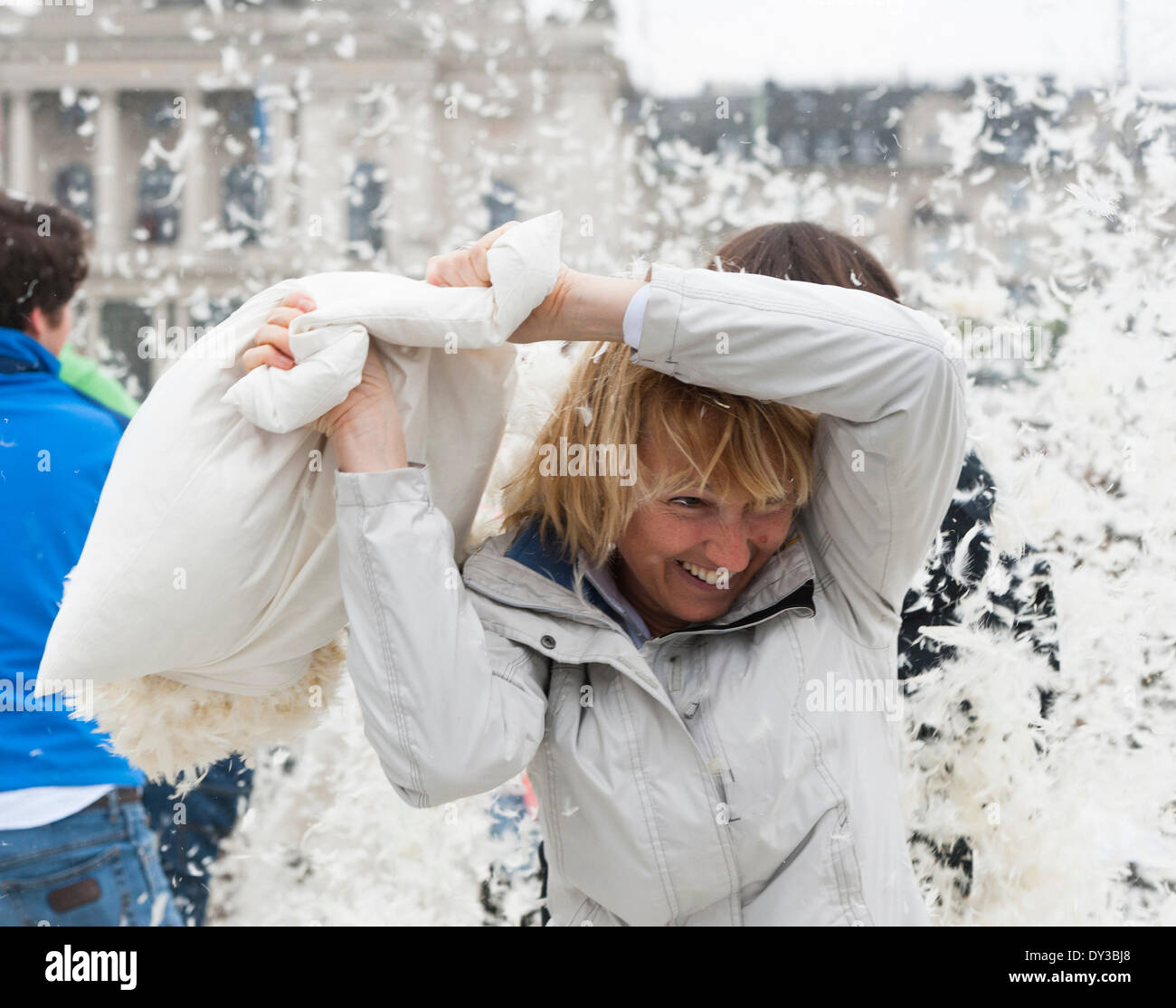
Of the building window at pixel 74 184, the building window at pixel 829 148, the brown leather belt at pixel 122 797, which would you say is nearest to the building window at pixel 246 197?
the building window at pixel 829 148

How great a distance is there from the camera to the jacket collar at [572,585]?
137 cm

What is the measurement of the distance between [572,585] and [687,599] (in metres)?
0.15

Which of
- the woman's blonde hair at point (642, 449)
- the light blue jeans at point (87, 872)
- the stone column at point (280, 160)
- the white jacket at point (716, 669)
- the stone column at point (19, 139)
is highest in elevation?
the stone column at point (19, 139)

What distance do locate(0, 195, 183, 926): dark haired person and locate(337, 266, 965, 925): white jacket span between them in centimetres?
103

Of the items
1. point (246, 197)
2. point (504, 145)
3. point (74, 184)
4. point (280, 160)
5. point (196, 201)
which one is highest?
point (74, 184)

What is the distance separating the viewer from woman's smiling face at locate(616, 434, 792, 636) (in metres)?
1.39

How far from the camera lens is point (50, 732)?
2031 millimetres

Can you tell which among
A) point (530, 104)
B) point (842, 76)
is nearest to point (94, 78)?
point (530, 104)

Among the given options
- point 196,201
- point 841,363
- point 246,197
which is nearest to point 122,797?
point 841,363

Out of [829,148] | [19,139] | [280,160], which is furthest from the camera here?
[19,139]

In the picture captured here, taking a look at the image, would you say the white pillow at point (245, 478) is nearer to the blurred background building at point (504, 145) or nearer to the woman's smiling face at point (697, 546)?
the woman's smiling face at point (697, 546)

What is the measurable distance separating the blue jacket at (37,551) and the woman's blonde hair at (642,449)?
1087 millimetres

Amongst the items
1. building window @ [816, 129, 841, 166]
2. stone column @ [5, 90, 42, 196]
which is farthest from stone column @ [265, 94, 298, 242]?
stone column @ [5, 90, 42, 196]

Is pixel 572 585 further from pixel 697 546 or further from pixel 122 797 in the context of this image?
pixel 122 797
